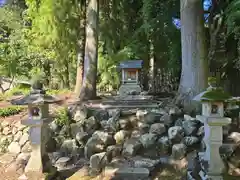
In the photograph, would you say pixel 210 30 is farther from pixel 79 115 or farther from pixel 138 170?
pixel 138 170

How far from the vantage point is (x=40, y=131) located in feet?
11.0

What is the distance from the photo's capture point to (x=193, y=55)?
206 inches

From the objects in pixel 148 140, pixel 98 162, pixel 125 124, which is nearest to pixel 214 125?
pixel 148 140

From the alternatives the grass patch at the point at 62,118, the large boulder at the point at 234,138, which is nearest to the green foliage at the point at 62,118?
the grass patch at the point at 62,118

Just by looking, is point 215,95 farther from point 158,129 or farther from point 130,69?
point 130,69

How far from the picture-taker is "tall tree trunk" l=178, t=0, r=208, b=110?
5.19 m

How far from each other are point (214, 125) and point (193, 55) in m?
2.70

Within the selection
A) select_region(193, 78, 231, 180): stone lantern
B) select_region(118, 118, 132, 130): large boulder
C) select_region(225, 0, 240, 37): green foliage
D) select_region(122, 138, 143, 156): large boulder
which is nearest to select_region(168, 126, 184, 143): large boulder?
select_region(122, 138, 143, 156): large boulder

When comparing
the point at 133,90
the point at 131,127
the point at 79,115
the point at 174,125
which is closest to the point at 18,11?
the point at 133,90

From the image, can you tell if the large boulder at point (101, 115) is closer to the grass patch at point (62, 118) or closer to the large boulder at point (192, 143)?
the grass patch at point (62, 118)

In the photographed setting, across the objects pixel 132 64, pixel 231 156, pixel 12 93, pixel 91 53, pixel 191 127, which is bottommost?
pixel 231 156

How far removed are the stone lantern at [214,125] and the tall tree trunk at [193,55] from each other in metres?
2.22

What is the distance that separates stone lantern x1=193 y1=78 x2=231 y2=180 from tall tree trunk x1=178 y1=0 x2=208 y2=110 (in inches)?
87.4

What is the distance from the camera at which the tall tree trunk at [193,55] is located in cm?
519
